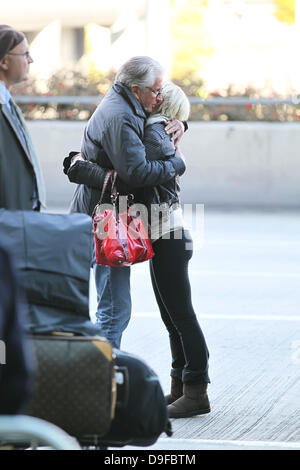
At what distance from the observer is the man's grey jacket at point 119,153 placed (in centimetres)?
530

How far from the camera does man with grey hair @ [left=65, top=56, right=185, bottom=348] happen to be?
5.32 meters

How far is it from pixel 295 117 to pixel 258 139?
0.87 meters

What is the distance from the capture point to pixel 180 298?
18.5ft

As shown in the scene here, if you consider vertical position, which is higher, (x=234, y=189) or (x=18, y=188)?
(x=18, y=188)

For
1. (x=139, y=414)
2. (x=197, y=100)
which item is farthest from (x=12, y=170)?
(x=197, y=100)

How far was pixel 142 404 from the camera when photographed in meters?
3.97

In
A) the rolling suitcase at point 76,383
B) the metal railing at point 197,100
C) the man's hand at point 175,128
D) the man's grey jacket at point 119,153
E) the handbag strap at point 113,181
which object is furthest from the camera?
the metal railing at point 197,100

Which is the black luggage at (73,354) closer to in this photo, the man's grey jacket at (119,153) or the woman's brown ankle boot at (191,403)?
the man's grey jacket at (119,153)

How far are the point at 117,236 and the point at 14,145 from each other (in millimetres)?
1065

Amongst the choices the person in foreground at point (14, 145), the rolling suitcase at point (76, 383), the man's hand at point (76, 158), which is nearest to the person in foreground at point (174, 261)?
the man's hand at point (76, 158)

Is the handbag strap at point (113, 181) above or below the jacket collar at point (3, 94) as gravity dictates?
below

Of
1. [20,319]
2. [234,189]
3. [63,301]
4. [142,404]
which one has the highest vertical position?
[20,319]
